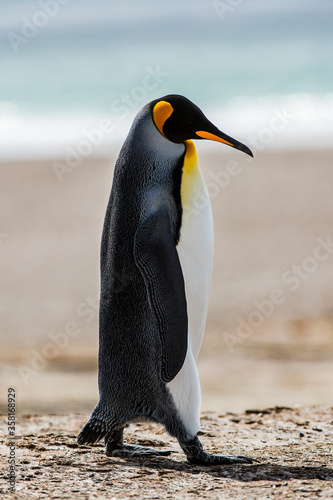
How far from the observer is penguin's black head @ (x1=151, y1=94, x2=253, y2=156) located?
363cm

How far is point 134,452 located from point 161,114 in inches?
68.5

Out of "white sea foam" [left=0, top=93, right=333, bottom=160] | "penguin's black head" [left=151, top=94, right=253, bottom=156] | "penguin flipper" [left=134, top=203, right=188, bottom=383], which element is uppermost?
"white sea foam" [left=0, top=93, right=333, bottom=160]

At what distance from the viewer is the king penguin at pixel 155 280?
11.1ft

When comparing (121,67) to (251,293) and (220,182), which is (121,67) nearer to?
(220,182)

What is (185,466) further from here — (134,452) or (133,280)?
(133,280)

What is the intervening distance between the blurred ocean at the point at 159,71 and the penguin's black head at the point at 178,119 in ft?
Result: 58.3

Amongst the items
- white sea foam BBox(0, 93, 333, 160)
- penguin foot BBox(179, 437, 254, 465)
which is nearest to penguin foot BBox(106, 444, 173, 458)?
penguin foot BBox(179, 437, 254, 465)

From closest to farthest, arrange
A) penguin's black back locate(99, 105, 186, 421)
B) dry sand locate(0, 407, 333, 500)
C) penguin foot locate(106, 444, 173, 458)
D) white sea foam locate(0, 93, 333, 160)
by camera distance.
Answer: dry sand locate(0, 407, 333, 500) → penguin's black back locate(99, 105, 186, 421) → penguin foot locate(106, 444, 173, 458) → white sea foam locate(0, 93, 333, 160)

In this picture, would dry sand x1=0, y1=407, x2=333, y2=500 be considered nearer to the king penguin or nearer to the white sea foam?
the king penguin

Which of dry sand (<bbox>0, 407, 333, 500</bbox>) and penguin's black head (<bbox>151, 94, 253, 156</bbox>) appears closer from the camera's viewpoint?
dry sand (<bbox>0, 407, 333, 500</bbox>)

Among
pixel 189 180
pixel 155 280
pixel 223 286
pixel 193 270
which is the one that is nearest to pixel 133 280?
pixel 155 280

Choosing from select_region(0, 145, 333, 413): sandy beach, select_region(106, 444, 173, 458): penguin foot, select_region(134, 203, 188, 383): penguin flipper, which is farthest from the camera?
select_region(0, 145, 333, 413): sandy beach

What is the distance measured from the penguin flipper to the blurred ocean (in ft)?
59.4

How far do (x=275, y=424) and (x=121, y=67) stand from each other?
32.6 m
